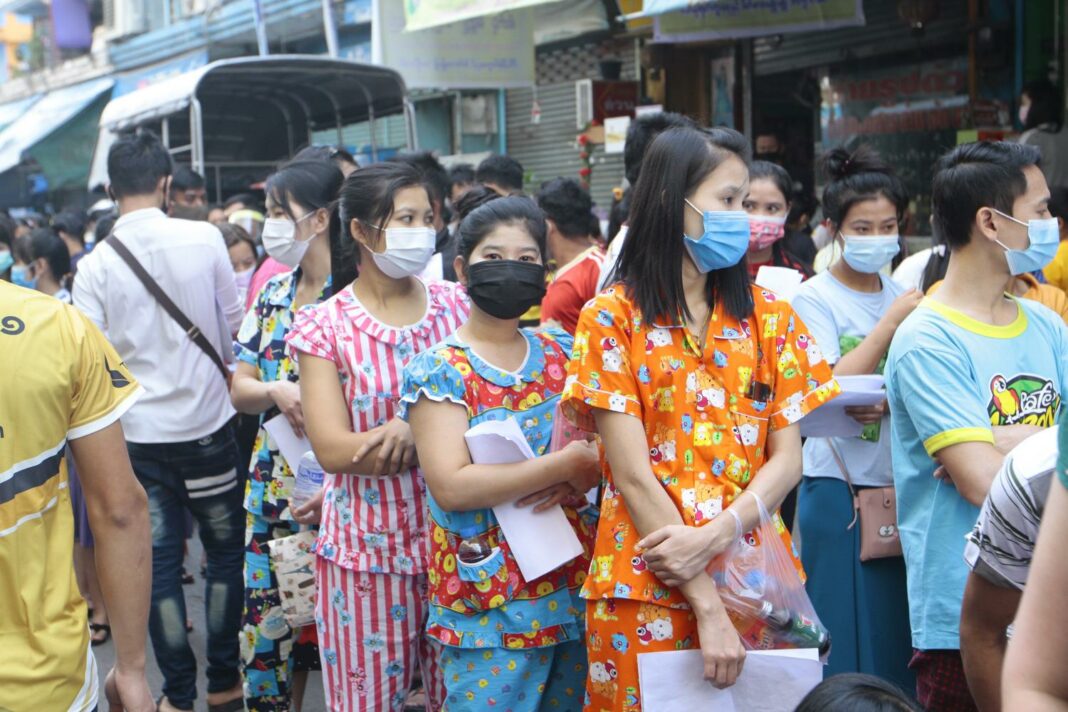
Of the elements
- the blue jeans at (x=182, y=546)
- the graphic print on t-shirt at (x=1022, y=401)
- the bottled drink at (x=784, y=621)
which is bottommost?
the blue jeans at (x=182, y=546)

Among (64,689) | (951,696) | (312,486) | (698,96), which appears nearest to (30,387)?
(64,689)

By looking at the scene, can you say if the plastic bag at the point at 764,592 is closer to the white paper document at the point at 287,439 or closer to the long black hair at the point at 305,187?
the white paper document at the point at 287,439

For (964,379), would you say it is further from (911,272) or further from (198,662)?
(198,662)

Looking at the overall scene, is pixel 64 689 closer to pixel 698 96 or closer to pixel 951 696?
pixel 951 696

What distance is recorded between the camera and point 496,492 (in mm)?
2809

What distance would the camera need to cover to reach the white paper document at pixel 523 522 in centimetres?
279

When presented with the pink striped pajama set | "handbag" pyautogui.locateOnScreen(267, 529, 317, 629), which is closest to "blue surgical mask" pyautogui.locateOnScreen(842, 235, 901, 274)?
the pink striped pajama set

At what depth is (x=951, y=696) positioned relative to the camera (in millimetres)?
2812

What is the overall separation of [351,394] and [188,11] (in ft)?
58.2

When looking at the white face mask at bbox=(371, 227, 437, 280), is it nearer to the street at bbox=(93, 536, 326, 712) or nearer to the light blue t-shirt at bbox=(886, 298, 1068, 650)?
the light blue t-shirt at bbox=(886, 298, 1068, 650)

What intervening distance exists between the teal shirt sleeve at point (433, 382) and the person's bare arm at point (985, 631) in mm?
1350

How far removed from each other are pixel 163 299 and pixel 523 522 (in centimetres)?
234

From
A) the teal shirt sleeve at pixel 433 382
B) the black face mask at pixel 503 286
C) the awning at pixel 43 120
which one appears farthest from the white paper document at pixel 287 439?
the awning at pixel 43 120

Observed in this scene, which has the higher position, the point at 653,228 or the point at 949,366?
the point at 653,228
